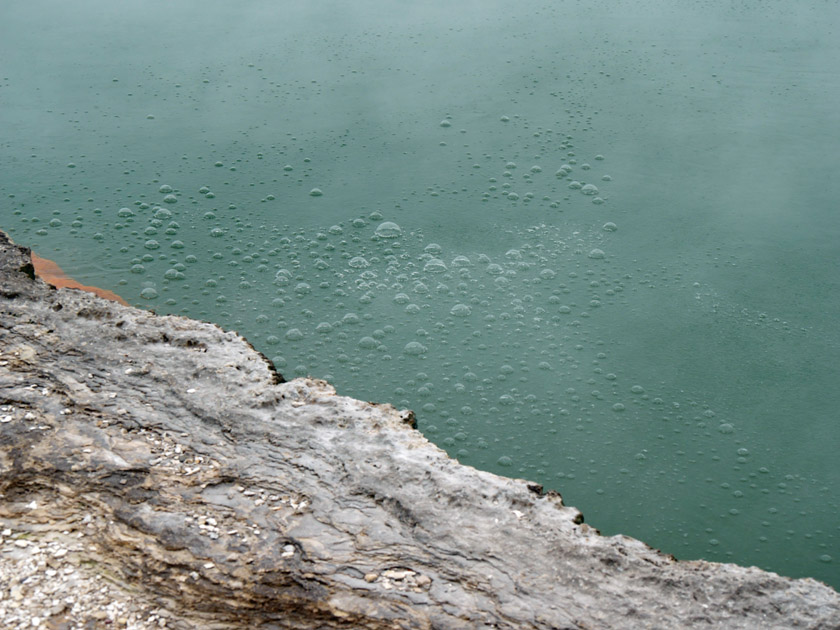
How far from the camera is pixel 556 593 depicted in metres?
2.21

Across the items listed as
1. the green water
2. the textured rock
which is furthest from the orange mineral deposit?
the textured rock

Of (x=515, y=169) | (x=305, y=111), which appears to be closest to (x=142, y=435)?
(x=515, y=169)

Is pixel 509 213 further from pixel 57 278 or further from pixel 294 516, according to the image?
pixel 294 516

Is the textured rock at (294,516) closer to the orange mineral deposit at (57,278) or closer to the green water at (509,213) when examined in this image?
the green water at (509,213)

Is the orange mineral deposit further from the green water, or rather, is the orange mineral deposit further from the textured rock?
the textured rock

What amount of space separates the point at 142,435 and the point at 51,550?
1.52 feet

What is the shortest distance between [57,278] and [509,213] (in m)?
2.12

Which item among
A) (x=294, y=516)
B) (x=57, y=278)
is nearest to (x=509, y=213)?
(x=57, y=278)

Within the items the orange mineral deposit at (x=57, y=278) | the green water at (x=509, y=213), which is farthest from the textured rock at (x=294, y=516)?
the orange mineral deposit at (x=57, y=278)

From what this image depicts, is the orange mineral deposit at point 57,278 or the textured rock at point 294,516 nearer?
the textured rock at point 294,516

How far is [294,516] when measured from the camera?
243 cm

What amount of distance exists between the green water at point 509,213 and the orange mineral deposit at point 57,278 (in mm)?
Answer: 49

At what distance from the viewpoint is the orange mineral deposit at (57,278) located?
3.83m

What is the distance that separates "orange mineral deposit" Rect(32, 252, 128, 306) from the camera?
3830 mm
